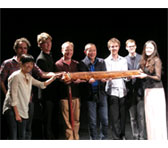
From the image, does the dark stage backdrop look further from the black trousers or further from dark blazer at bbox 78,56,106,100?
the black trousers

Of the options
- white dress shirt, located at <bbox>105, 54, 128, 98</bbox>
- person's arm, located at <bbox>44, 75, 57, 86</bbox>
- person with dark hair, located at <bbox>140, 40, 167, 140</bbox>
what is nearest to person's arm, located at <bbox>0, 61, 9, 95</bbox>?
person's arm, located at <bbox>44, 75, 57, 86</bbox>

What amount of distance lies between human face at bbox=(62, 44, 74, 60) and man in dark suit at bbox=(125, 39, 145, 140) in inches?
33.0

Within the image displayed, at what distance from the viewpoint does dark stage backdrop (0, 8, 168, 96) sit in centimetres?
417

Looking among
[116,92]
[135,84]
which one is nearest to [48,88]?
[116,92]

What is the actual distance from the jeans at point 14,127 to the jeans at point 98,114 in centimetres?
94

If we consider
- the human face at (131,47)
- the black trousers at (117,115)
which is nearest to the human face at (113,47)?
the human face at (131,47)

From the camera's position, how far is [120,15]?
14.0 ft

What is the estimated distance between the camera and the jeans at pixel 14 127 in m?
3.86

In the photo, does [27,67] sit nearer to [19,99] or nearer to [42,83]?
[42,83]

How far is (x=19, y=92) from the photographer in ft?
12.8

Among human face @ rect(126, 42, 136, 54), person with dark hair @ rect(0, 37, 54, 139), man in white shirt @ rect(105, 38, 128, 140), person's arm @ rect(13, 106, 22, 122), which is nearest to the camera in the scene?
person's arm @ rect(13, 106, 22, 122)

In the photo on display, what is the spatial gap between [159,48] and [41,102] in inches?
76.0

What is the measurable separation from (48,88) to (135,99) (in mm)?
1292

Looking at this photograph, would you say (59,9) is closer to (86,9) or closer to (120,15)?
(86,9)
